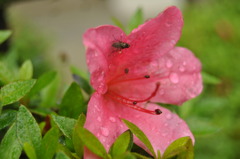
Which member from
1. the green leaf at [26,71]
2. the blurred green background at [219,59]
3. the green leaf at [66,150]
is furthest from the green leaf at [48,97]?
the blurred green background at [219,59]

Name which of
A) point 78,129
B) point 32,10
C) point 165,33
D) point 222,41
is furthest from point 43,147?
point 32,10

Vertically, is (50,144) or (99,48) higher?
(99,48)

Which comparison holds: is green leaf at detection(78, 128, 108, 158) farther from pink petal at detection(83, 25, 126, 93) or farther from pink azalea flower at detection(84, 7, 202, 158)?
pink petal at detection(83, 25, 126, 93)

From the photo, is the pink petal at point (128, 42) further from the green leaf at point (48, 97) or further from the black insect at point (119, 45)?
the green leaf at point (48, 97)

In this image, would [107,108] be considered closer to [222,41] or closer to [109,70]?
[109,70]

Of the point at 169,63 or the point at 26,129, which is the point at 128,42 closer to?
the point at 169,63

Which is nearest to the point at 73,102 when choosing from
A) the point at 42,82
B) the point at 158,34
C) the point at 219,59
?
the point at 42,82
